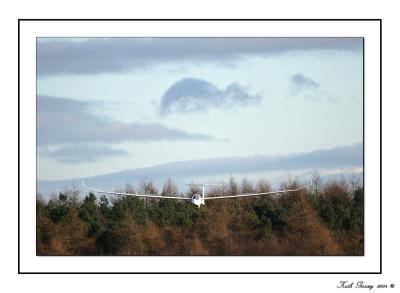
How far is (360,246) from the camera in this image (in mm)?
64562

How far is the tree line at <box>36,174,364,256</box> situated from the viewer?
64.3 metres

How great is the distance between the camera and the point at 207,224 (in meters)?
67.8

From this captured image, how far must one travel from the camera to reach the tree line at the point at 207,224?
2532 inches

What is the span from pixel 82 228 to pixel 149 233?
5.46 meters

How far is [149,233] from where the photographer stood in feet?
216
